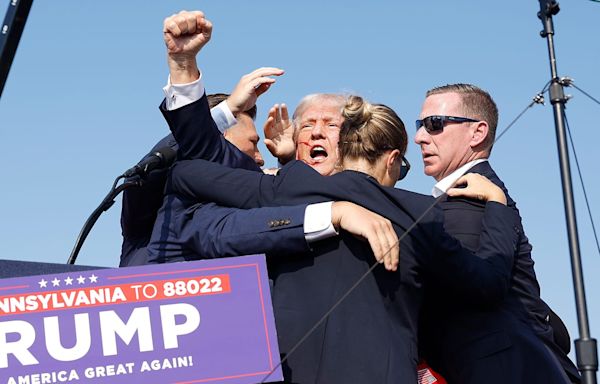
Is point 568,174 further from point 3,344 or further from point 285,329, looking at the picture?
point 3,344

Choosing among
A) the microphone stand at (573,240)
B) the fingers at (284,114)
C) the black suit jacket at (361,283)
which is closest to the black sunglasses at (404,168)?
the black suit jacket at (361,283)

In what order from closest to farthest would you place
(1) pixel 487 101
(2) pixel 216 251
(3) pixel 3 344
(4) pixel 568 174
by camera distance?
1. (3) pixel 3 344
2. (4) pixel 568 174
3. (2) pixel 216 251
4. (1) pixel 487 101

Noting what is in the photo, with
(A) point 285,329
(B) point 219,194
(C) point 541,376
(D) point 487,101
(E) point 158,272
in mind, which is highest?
(D) point 487,101

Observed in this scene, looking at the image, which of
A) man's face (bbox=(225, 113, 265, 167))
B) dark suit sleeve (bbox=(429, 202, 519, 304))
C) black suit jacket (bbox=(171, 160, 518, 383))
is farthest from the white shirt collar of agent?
man's face (bbox=(225, 113, 265, 167))

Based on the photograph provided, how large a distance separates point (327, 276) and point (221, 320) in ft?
1.39

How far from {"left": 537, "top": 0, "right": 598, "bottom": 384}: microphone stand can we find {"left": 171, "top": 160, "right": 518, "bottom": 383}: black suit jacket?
1.30 ft

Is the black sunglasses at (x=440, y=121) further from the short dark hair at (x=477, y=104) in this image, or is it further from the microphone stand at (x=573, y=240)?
the microphone stand at (x=573, y=240)

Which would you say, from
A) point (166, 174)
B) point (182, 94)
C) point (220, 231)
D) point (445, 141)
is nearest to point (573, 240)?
point (220, 231)

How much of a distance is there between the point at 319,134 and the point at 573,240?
73.8 inches

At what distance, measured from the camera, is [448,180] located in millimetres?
3943

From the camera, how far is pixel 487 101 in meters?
4.37

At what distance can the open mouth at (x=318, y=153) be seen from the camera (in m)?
4.55

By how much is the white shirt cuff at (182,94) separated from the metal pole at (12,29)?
0.79 metres

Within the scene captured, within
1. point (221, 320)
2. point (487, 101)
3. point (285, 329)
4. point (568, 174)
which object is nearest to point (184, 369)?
point (221, 320)
